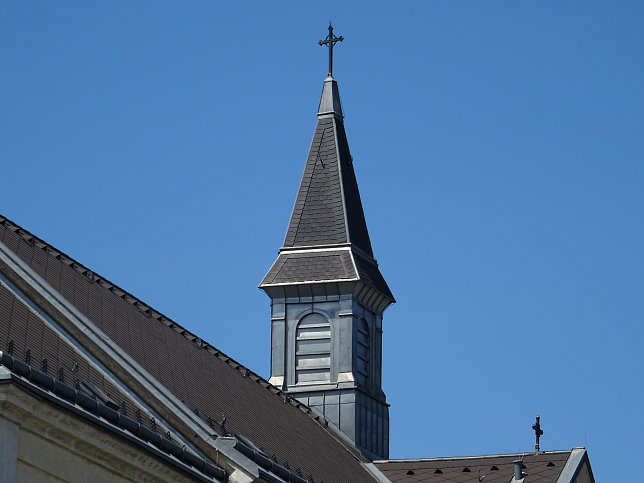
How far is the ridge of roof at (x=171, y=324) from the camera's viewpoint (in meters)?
32.2

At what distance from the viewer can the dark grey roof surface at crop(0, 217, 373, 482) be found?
100 feet

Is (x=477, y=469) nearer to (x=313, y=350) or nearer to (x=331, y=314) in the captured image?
(x=313, y=350)

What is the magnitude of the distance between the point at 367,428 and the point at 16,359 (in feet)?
73.8

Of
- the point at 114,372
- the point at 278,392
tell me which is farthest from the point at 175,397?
the point at 278,392

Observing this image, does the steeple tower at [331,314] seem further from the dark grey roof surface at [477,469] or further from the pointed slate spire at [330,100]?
the dark grey roof surface at [477,469]

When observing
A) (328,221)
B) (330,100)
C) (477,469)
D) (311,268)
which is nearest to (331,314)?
(311,268)

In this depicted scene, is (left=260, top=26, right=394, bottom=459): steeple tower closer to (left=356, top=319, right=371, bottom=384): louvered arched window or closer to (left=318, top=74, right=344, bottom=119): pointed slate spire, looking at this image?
(left=356, top=319, right=371, bottom=384): louvered arched window

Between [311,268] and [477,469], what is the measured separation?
7.64 meters

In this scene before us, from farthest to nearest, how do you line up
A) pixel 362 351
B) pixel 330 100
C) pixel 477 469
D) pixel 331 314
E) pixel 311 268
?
pixel 330 100 < pixel 362 351 < pixel 311 268 < pixel 331 314 < pixel 477 469

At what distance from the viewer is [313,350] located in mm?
44156

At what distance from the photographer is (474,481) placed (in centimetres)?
3912

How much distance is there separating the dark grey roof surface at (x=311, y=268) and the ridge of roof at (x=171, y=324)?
11.6 ft

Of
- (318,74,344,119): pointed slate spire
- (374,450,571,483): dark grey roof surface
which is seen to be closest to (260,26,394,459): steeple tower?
(318,74,344,119): pointed slate spire

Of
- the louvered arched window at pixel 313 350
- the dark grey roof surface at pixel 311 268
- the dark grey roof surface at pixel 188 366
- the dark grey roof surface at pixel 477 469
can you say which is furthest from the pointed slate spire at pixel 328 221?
the dark grey roof surface at pixel 477 469
